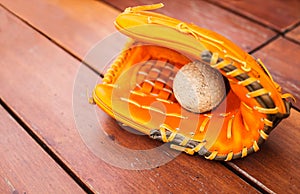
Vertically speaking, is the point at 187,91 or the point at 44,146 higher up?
the point at 187,91

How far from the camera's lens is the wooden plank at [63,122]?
2.11 feet

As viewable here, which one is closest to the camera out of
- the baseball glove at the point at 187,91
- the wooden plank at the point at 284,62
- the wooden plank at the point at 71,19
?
the baseball glove at the point at 187,91

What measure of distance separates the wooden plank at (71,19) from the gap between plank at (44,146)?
Answer: 23cm

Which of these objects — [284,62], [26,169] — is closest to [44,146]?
[26,169]

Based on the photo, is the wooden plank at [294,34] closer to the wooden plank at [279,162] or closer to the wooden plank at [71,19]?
the wooden plank at [279,162]

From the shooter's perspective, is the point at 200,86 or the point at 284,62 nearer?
the point at 200,86

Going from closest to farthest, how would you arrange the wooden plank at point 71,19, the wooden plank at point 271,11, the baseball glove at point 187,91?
the baseball glove at point 187,91
the wooden plank at point 71,19
the wooden plank at point 271,11

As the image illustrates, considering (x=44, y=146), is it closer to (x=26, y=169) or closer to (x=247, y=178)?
(x=26, y=169)

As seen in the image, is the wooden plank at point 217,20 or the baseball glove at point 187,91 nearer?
the baseball glove at point 187,91

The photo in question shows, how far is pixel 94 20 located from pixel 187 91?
1.67 feet

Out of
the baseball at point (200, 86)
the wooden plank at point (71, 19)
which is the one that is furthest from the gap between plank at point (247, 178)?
the wooden plank at point (71, 19)

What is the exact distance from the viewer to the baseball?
2.19 feet

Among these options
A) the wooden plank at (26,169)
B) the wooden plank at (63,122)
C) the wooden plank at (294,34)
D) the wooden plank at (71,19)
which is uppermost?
the wooden plank at (294,34)

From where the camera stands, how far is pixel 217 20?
3.62ft
